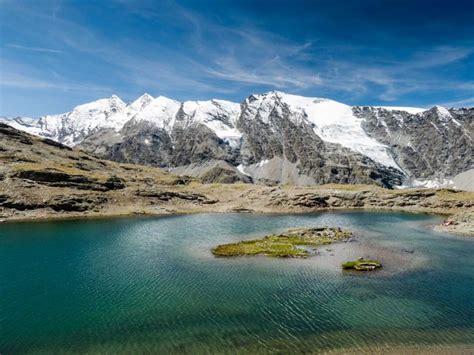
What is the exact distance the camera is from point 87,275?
59844 millimetres

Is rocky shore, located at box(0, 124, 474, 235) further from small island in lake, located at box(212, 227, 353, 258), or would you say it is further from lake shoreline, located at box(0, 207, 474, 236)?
small island in lake, located at box(212, 227, 353, 258)

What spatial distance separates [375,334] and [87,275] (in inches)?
1752

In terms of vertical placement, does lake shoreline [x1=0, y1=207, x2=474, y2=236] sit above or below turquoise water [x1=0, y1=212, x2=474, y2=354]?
below

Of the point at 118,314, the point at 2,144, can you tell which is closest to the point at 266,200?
the point at 2,144

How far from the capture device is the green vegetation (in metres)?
63.3

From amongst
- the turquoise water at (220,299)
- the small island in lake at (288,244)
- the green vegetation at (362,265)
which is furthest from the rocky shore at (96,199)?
the green vegetation at (362,265)

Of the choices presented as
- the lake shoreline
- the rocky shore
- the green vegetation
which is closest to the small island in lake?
the green vegetation

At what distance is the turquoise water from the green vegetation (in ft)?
6.85

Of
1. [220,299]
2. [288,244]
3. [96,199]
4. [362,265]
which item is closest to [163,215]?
[96,199]

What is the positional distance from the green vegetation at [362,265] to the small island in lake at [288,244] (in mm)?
10276

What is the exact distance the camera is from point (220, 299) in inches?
1896

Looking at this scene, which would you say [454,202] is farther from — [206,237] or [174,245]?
[174,245]

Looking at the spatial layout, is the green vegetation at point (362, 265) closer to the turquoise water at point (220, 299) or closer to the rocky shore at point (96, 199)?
the turquoise water at point (220, 299)

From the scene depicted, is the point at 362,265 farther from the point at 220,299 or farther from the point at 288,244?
the point at 220,299
